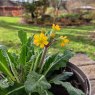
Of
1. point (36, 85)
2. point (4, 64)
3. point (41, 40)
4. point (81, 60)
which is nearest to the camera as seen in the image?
point (36, 85)

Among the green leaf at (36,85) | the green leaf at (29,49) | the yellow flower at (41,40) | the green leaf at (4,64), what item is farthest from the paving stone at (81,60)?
the green leaf at (36,85)

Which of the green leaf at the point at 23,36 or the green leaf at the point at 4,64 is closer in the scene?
the green leaf at the point at 4,64

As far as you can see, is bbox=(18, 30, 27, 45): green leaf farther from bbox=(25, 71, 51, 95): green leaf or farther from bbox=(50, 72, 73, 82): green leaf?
bbox=(25, 71, 51, 95): green leaf

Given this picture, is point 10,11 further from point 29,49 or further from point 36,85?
point 36,85

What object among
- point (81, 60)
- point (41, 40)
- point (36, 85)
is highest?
point (41, 40)

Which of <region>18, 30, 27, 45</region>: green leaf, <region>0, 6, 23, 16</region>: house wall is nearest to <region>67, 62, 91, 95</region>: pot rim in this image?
<region>18, 30, 27, 45</region>: green leaf

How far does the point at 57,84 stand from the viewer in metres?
2.53

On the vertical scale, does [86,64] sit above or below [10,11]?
above

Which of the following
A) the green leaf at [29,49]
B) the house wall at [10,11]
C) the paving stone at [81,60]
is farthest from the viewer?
the house wall at [10,11]

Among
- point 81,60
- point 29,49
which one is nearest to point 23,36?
point 29,49

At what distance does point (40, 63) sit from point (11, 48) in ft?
12.2

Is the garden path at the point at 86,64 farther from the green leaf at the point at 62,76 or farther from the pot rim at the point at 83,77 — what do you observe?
the green leaf at the point at 62,76

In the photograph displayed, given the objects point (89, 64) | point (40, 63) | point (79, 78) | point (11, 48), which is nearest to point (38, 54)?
point (40, 63)

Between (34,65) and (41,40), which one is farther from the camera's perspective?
(34,65)
